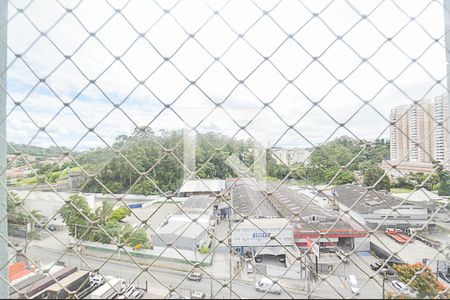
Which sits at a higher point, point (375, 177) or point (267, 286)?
point (375, 177)

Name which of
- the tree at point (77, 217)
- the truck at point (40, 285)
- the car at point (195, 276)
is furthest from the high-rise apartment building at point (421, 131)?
the truck at point (40, 285)

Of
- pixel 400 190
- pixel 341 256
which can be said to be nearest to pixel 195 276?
pixel 341 256

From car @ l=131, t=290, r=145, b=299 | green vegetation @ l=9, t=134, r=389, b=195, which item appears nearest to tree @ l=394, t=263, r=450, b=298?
green vegetation @ l=9, t=134, r=389, b=195

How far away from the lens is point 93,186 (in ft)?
2.41

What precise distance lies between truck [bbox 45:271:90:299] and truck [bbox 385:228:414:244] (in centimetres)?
79

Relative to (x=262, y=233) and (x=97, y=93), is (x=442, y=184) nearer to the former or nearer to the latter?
(x=262, y=233)

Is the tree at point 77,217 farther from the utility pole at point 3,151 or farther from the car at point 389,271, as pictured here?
the car at point 389,271

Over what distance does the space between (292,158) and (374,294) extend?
0.39 m

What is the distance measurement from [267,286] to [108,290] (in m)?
0.41

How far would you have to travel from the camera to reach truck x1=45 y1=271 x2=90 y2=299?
0.69 metres

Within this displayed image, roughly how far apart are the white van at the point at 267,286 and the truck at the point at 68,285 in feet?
1.48

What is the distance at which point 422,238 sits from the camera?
70 centimetres

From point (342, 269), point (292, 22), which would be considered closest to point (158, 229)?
point (342, 269)

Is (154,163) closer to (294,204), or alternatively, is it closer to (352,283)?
(294,204)
